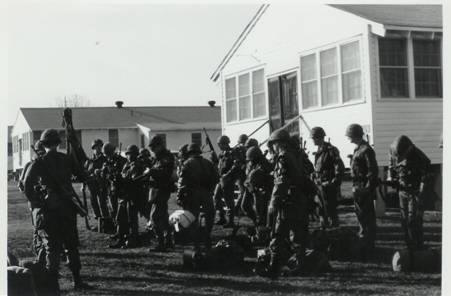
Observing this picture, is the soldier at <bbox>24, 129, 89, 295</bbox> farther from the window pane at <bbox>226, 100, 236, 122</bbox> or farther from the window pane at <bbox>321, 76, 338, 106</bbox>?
the window pane at <bbox>226, 100, 236, 122</bbox>

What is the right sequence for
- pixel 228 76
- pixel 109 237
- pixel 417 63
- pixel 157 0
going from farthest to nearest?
pixel 228 76, pixel 417 63, pixel 109 237, pixel 157 0

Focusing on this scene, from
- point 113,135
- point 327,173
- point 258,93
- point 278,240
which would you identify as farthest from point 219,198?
point 113,135

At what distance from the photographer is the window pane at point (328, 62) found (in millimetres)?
14523

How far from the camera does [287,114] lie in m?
16.4

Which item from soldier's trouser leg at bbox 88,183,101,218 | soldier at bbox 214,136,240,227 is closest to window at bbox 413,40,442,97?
soldier at bbox 214,136,240,227

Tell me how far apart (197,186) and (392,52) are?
609cm

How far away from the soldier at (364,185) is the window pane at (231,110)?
30.6ft

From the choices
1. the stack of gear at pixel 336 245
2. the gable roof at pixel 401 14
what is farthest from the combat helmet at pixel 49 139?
the gable roof at pixel 401 14

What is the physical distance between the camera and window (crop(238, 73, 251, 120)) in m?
17.9

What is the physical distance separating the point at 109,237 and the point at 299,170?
5.49 m

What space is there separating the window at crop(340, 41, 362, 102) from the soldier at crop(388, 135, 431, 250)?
4.87 meters

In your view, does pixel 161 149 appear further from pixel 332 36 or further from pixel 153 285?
pixel 332 36

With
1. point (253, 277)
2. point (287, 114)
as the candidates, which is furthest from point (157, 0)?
point (287, 114)

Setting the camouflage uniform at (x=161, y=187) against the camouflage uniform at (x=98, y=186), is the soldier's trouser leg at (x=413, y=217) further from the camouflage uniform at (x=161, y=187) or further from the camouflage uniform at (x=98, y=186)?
the camouflage uniform at (x=98, y=186)
